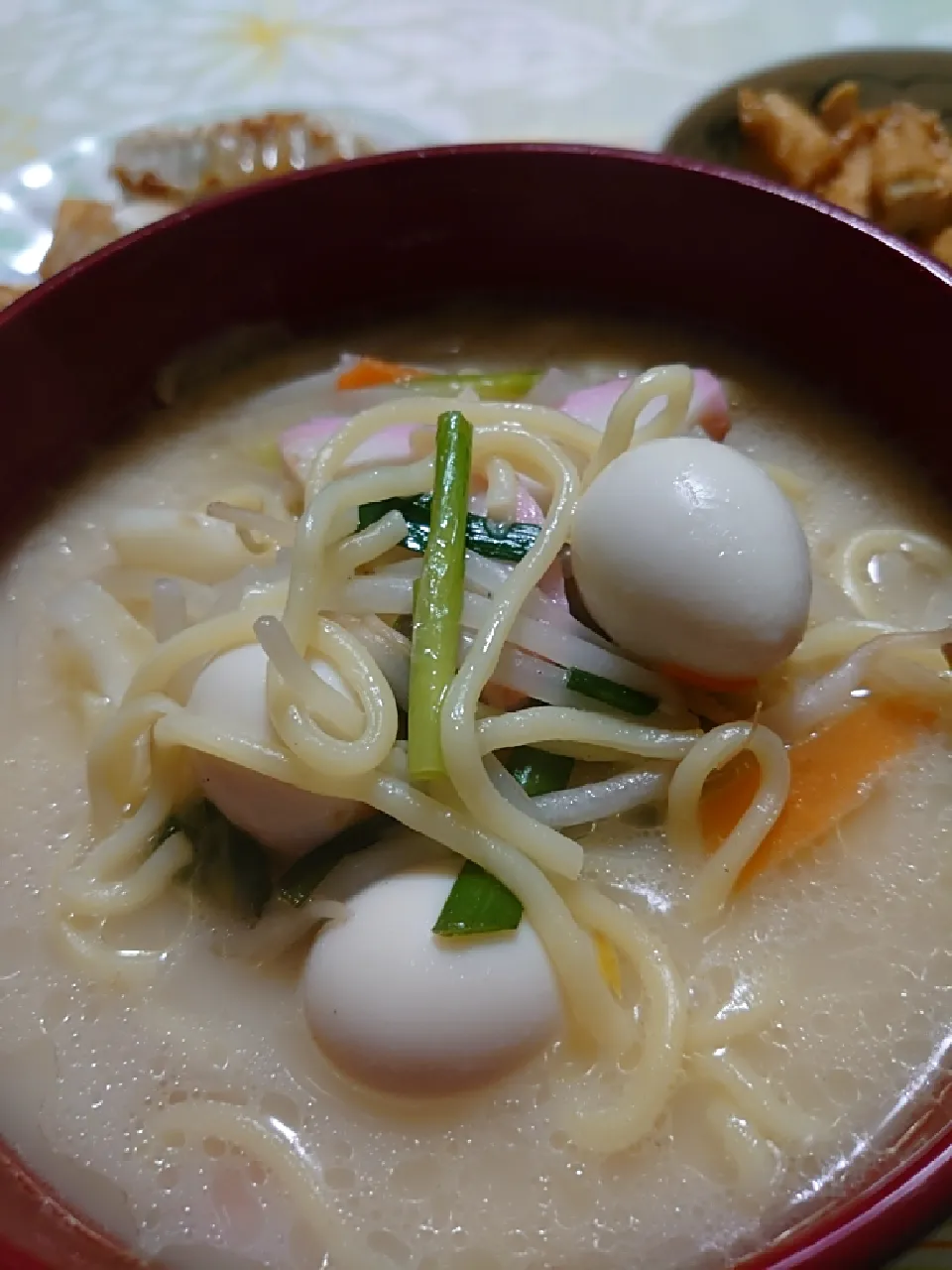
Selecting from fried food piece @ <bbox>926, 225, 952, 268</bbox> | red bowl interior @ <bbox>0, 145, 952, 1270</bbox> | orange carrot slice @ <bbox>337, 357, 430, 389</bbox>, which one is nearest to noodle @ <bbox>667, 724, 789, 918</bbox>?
red bowl interior @ <bbox>0, 145, 952, 1270</bbox>

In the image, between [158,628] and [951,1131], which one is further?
[158,628]

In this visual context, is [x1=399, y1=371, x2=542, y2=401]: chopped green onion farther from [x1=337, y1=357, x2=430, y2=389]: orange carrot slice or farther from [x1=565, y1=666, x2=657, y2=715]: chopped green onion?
[x1=565, y1=666, x2=657, y2=715]: chopped green onion

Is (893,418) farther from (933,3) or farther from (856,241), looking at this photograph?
(933,3)

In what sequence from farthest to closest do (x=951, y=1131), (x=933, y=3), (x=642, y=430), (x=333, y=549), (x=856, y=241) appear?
(x=933, y=3) → (x=856, y=241) → (x=642, y=430) → (x=333, y=549) → (x=951, y=1131)

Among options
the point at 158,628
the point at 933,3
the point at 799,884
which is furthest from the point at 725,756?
the point at 933,3

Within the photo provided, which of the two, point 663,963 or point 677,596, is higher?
point 677,596

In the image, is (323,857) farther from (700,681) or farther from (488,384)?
(488,384)

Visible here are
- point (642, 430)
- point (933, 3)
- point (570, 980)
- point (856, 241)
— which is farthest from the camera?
point (933, 3)
